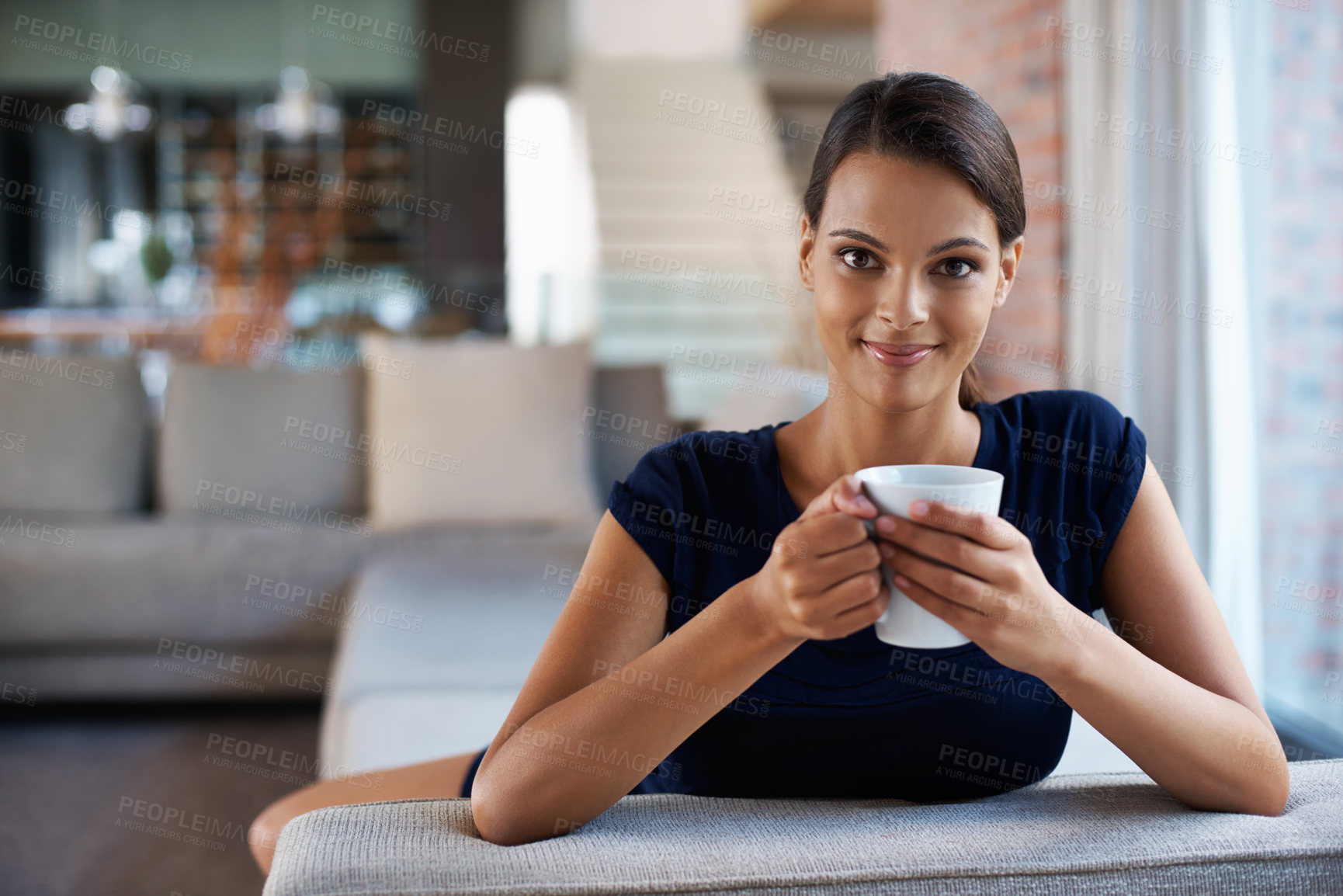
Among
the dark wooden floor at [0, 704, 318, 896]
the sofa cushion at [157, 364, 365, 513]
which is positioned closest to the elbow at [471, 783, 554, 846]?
the dark wooden floor at [0, 704, 318, 896]

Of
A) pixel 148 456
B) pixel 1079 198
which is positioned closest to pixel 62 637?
pixel 148 456

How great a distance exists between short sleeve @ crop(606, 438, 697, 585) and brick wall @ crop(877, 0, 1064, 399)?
7.90 ft

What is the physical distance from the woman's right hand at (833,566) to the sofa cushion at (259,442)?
2.69 meters

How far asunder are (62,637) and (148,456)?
0.67 meters

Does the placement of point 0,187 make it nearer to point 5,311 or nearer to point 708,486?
point 5,311

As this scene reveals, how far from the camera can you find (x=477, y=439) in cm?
303

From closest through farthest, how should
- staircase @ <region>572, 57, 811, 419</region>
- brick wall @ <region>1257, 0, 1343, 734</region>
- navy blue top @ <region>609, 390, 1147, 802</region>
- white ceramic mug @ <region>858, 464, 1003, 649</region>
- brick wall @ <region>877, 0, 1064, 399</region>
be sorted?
white ceramic mug @ <region>858, 464, 1003, 649</region>
navy blue top @ <region>609, 390, 1147, 802</region>
brick wall @ <region>1257, 0, 1343, 734</region>
brick wall @ <region>877, 0, 1064, 399</region>
staircase @ <region>572, 57, 811, 419</region>

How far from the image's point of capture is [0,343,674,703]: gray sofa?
2.76 metres

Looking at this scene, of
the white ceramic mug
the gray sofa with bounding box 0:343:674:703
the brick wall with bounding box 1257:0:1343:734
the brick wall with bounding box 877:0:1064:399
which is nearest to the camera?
the white ceramic mug

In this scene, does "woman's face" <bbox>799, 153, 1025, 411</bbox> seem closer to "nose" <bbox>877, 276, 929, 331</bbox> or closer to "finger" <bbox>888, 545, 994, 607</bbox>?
"nose" <bbox>877, 276, 929, 331</bbox>

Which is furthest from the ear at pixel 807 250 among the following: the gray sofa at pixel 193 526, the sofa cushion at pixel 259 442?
the sofa cushion at pixel 259 442

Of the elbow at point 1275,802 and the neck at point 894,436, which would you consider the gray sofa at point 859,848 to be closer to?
the elbow at point 1275,802

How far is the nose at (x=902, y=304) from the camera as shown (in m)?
0.84

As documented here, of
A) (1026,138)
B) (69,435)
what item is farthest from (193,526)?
(1026,138)
